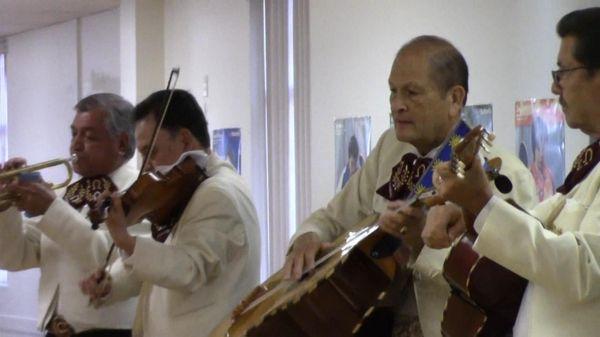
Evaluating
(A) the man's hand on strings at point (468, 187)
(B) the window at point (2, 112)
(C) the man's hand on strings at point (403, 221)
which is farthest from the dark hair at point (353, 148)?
(B) the window at point (2, 112)

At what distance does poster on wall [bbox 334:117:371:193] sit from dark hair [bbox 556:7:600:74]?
2722 mm

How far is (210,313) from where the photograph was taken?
2945 mm

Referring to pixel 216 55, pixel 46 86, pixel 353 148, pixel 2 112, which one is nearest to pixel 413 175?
pixel 353 148

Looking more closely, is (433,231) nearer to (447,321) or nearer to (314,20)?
(447,321)

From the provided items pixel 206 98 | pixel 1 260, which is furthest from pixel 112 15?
pixel 1 260

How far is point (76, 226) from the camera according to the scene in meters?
3.09

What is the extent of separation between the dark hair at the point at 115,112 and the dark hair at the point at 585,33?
1837mm

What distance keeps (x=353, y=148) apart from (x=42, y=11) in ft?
12.6

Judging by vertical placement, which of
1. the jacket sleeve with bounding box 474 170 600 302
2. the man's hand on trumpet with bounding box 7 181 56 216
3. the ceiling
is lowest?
the jacket sleeve with bounding box 474 170 600 302

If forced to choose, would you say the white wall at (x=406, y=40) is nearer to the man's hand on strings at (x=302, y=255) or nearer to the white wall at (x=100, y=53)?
the man's hand on strings at (x=302, y=255)

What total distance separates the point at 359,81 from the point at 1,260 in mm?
2143

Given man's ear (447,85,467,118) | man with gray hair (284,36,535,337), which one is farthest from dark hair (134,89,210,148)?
man's ear (447,85,467,118)

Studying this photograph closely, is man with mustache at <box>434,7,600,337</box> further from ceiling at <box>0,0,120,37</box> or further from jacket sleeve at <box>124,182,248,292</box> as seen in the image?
ceiling at <box>0,0,120,37</box>

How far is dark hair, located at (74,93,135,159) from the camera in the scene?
11.0 ft
